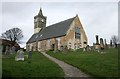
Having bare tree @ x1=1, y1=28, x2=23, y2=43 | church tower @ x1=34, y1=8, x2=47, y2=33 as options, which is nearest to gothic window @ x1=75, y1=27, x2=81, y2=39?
church tower @ x1=34, y1=8, x2=47, y2=33

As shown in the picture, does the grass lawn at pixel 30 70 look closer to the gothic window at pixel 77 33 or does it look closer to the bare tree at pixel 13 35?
the gothic window at pixel 77 33

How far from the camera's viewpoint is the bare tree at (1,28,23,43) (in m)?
67.8

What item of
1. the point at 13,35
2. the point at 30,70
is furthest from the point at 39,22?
the point at 30,70

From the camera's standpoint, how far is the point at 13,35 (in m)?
68.4

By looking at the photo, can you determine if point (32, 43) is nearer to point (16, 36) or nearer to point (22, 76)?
point (16, 36)

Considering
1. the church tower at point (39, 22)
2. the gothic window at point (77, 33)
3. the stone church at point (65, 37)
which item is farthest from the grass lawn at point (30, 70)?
the church tower at point (39, 22)

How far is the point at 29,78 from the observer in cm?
1088

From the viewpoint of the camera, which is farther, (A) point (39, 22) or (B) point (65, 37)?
(A) point (39, 22)

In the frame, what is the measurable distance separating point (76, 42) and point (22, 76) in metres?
39.6

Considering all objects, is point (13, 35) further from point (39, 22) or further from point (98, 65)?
point (98, 65)

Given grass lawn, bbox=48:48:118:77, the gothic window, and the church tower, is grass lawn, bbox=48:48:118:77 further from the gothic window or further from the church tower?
the church tower

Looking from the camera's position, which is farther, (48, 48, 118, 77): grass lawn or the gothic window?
the gothic window

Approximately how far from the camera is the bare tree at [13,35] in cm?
6778

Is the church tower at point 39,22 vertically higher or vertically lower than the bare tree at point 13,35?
higher
